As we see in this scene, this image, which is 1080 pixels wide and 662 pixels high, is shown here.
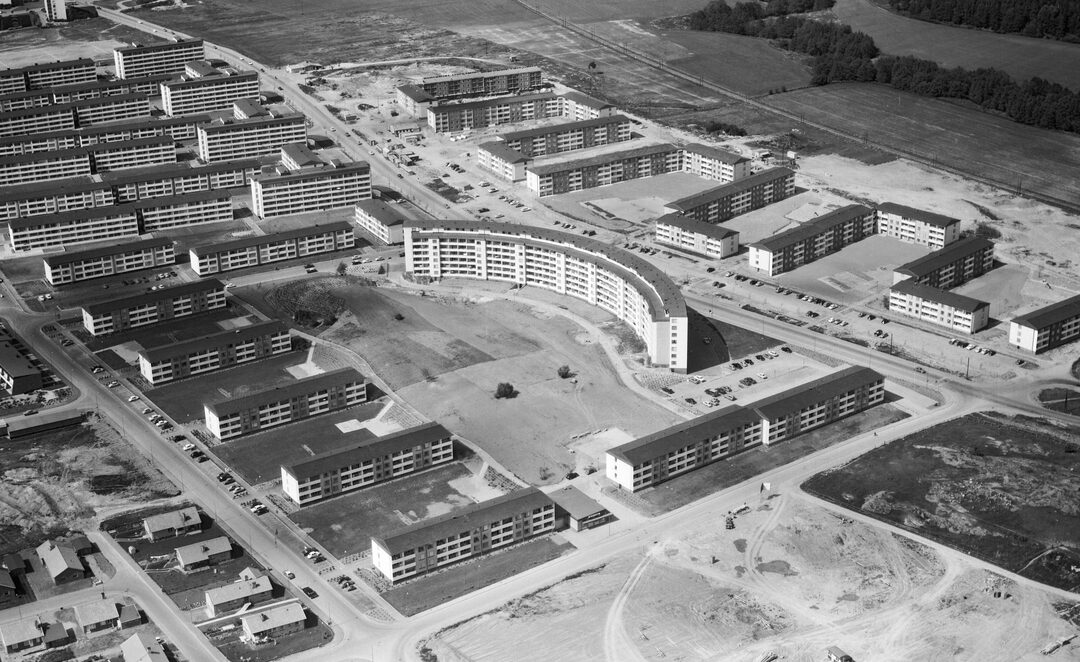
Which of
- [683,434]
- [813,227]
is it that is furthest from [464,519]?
[813,227]

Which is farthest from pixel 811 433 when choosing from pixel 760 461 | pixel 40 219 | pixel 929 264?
pixel 40 219

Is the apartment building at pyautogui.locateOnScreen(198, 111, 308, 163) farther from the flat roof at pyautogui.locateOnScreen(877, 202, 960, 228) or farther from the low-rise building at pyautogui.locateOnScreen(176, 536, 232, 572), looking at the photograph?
the low-rise building at pyautogui.locateOnScreen(176, 536, 232, 572)

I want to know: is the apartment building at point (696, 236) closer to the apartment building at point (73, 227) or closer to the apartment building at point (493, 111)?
the apartment building at point (493, 111)

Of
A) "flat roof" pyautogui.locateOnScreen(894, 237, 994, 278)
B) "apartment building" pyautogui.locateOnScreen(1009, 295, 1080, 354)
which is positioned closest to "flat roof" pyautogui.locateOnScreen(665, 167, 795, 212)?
"flat roof" pyautogui.locateOnScreen(894, 237, 994, 278)

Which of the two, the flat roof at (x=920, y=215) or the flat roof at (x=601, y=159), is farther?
the flat roof at (x=601, y=159)

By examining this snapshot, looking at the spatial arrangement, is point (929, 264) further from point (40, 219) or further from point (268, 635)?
point (40, 219)

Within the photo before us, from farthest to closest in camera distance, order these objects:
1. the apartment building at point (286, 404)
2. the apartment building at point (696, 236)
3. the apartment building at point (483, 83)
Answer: the apartment building at point (483, 83), the apartment building at point (696, 236), the apartment building at point (286, 404)

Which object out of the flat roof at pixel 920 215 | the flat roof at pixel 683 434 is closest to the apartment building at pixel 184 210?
the flat roof at pixel 683 434
